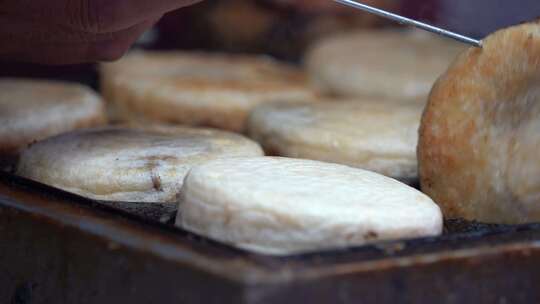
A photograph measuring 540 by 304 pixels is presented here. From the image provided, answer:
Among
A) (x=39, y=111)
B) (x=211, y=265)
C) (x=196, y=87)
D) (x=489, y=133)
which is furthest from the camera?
(x=196, y=87)

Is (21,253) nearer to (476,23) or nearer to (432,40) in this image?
(476,23)

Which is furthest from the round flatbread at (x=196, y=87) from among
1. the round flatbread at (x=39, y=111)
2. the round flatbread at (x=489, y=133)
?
the round flatbread at (x=489, y=133)

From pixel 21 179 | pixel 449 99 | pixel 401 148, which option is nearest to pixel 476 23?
pixel 401 148

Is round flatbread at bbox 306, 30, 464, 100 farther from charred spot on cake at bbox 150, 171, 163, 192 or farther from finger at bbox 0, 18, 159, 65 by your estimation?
charred spot on cake at bbox 150, 171, 163, 192

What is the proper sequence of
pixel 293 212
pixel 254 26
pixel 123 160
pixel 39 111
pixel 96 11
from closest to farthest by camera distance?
pixel 293 212, pixel 96 11, pixel 123 160, pixel 39 111, pixel 254 26

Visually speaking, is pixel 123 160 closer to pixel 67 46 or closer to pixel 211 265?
pixel 67 46

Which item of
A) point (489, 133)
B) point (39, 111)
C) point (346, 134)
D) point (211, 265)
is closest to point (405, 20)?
point (489, 133)

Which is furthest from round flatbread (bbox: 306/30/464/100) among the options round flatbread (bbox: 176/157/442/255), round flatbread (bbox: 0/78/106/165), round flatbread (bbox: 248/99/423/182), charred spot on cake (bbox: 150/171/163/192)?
round flatbread (bbox: 176/157/442/255)
